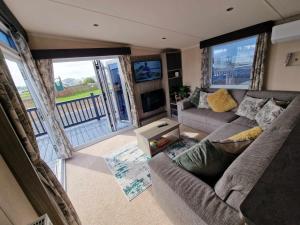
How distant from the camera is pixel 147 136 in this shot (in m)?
2.43

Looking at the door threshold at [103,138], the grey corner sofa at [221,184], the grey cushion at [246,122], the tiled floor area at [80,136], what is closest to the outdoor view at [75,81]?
the tiled floor area at [80,136]

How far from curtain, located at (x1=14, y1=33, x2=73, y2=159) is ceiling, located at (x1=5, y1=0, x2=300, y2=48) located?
467 millimetres

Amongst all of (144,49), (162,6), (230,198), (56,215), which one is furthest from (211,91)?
(56,215)

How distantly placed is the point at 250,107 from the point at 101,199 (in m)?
2.92

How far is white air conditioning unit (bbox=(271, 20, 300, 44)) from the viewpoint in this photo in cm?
201

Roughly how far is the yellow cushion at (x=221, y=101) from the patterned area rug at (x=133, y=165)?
948 millimetres

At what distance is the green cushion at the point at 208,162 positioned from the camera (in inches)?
44.8

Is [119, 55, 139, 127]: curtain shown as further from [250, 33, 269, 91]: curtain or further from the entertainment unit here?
[250, 33, 269, 91]: curtain

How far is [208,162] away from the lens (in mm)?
1133

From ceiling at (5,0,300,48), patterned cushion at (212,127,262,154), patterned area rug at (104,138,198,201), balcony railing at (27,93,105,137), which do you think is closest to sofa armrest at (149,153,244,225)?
patterned cushion at (212,127,262,154)

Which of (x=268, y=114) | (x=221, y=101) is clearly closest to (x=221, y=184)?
(x=268, y=114)

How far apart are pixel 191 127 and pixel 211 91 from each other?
1066 millimetres

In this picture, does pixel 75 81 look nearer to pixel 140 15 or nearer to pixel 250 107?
pixel 140 15

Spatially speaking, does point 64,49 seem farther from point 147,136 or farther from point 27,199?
point 27,199
